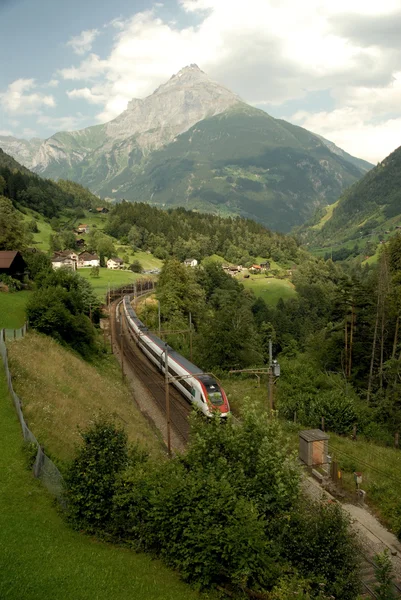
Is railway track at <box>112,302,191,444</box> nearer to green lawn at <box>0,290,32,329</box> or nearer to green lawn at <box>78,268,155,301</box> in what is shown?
green lawn at <box>0,290,32,329</box>

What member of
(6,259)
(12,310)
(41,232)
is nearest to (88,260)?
(41,232)

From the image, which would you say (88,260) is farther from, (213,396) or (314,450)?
(314,450)

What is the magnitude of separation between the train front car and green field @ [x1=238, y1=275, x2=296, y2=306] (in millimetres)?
92444

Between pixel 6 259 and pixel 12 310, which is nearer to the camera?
pixel 12 310

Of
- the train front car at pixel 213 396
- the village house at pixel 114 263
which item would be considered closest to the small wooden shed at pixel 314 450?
the train front car at pixel 213 396

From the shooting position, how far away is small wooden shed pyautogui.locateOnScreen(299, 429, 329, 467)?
2558 cm

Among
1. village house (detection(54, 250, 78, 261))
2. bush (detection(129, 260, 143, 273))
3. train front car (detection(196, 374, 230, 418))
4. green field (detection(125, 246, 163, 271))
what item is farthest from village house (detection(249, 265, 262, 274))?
train front car (detection(196, 374, 230, 418))

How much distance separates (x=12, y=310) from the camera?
42500 millimetres

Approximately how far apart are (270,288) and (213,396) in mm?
108494

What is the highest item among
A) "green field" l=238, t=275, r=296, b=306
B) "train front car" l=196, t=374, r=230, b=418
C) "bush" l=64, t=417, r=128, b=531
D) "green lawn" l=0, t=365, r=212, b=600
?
"bush" l=64, t=417, r=128, b=531

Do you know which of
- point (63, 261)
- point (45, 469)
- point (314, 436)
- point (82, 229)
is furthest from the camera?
point (82, 229)

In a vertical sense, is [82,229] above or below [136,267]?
above

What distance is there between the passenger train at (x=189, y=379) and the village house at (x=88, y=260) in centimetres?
8419

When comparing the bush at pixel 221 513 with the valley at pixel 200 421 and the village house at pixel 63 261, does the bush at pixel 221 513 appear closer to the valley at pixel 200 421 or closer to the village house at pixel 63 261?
the valley at pixel 200 421
